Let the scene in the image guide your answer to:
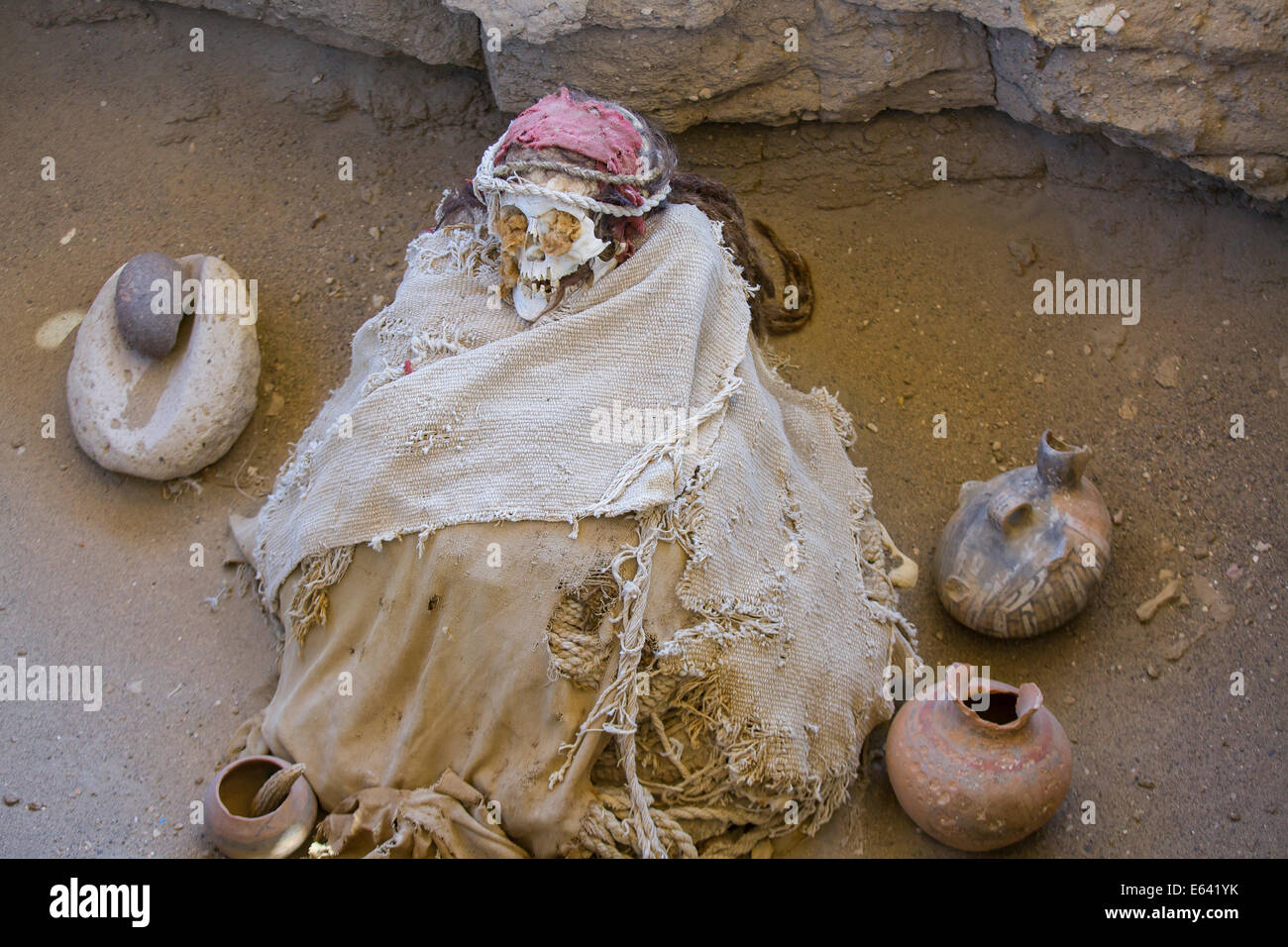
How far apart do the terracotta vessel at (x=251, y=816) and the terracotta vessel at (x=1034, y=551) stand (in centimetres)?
173

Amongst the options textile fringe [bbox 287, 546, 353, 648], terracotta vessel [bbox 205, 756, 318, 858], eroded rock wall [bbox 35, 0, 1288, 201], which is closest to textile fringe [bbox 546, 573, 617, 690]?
textile fringe [bbox 287, 546, 353, 648]

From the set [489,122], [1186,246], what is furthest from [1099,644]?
[489,122]

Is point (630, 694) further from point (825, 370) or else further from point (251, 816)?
point (825, 370)

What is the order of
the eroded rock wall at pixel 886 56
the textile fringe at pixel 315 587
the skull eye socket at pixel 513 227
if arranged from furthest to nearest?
the eroded rock wall at pixel 886 56, the skull eye socket at pixel 513 227, the textile fringe at pixel 315 587

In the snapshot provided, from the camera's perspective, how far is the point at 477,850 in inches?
102

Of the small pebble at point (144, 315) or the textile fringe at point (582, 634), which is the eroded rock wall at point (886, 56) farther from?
the textile fringe at point (582, 634)

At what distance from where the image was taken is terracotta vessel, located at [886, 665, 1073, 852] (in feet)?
8.45

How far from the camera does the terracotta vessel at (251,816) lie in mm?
2617

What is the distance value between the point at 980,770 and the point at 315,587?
164 cm

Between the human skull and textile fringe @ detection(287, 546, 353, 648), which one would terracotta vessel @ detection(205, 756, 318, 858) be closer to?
textile fringe @ detection(287, 546, 353, 648)

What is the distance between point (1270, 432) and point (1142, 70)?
3.69 feet

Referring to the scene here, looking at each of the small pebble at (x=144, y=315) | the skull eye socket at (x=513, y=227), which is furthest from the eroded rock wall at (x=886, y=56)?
the small pebble at (x=144, y=315)

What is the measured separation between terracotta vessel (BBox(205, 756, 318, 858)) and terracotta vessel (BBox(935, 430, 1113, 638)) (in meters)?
1.73

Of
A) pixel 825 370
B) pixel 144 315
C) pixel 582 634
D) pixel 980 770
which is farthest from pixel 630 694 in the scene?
pixel 144 315
